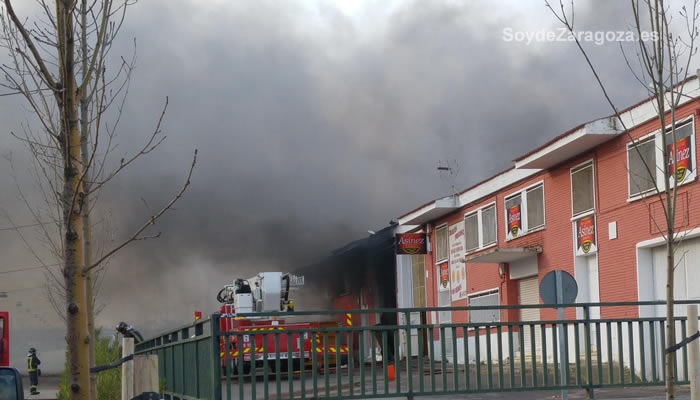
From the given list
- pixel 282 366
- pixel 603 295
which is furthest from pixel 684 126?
pixel 282 366

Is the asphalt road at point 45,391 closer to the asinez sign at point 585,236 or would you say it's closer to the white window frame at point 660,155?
the asinez sign at point 585,236

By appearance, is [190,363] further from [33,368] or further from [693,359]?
[33,368]

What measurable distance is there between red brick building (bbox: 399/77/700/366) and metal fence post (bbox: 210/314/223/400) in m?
10.00

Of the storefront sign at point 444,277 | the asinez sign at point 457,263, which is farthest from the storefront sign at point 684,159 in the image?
the storefront sign at point 444,277

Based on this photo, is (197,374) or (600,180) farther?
(600,180)

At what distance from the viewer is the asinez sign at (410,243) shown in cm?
3722

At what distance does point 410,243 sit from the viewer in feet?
123

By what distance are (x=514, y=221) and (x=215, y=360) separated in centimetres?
2108

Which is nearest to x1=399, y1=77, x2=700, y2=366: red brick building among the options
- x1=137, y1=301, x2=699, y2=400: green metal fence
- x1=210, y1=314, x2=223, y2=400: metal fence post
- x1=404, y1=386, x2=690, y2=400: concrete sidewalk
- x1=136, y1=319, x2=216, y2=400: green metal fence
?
x1=404, y1=386, x2=690, y2=400: concrete sidewalk

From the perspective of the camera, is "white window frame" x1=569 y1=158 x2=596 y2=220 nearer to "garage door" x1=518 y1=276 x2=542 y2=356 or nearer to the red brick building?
the red brick building

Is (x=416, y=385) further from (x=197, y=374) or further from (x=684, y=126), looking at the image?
(x=684, y=126)

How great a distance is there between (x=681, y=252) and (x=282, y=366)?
1277 cm

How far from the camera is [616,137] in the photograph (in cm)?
2262

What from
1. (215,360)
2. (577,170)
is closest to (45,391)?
(577,170)
